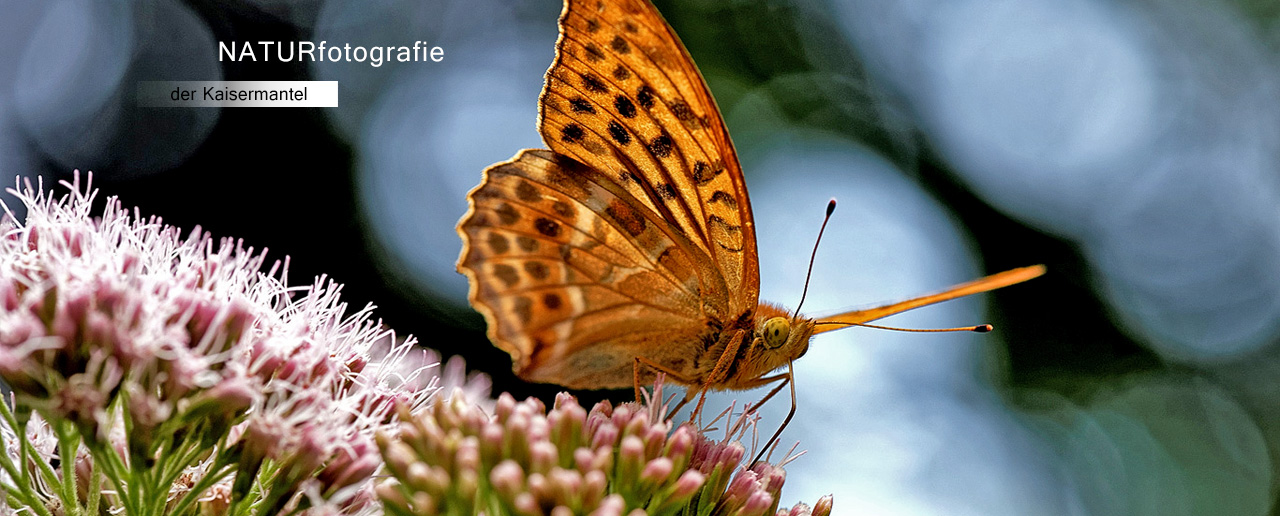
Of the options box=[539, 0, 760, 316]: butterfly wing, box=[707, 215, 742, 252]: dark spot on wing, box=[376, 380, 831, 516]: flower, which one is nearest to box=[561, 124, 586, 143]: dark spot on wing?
box=[539, 0, 760, 316]: butterfly wing

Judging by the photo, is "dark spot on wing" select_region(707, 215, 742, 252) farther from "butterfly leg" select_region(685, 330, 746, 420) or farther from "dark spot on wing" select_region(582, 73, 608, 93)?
"dark spot on wing" select_region(582, 73, 608, 93)

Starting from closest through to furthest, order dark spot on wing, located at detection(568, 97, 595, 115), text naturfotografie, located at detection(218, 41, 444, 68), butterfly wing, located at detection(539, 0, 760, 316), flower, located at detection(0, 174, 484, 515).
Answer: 1. flower, located at detection(0, 174, 484, 515)
2. butterfly wing, located at detection(539, 0, 760, 316)
3. dark spot on wing, located at detection(568, 97, 595, 115)
4. text naturfotografie, located at detection(218, 41, 444, 68)

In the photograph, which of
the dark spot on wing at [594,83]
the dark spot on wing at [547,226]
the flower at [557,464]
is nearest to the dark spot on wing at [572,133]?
the dark spot on wing at [594,83]

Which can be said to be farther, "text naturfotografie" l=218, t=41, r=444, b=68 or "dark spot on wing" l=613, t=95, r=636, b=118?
"text naturfotografie" l=218, t=41, r=444, b=68

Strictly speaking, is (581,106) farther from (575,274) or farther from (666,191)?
(575,274)

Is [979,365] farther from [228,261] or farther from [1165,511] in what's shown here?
[228,261]

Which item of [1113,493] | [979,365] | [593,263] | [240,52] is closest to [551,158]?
[593,263]
